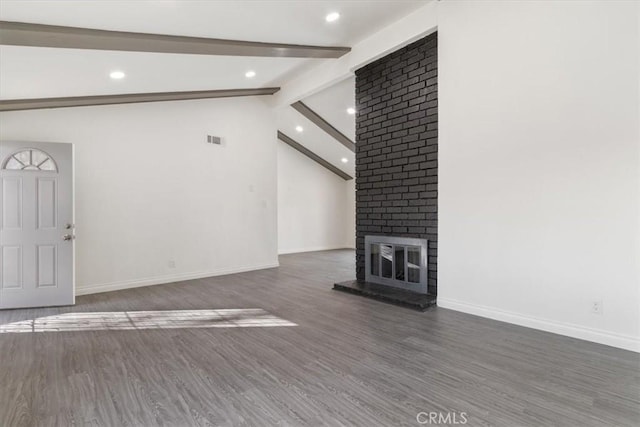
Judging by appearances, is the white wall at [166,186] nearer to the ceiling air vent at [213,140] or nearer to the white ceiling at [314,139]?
the ceiling air vent at [213,140]

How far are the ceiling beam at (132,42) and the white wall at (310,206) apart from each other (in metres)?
4.99

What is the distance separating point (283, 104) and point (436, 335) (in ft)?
16.5

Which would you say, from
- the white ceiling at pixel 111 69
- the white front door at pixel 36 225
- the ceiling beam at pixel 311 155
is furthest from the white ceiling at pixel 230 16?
the ceiling beam at pixel 311 155

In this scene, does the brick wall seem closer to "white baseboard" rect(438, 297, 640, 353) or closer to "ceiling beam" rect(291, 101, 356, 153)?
"white baseboard" rect(438, 297, 640, 353)

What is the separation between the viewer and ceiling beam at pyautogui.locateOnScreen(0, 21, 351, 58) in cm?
286

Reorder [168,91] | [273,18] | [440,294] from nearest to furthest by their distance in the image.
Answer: [273,18]
[440,294]
[168,91]

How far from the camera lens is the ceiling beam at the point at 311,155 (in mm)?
9156

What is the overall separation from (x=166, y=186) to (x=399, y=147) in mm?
3627

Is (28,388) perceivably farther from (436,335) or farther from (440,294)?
(440,294)

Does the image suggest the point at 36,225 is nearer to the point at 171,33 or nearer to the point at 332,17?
the point at 171,33

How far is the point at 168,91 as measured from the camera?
17.0 feet

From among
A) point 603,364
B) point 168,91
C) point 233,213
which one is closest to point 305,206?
point 233,213

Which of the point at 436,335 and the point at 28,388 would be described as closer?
the point at 28,388

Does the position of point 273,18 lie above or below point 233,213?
above
